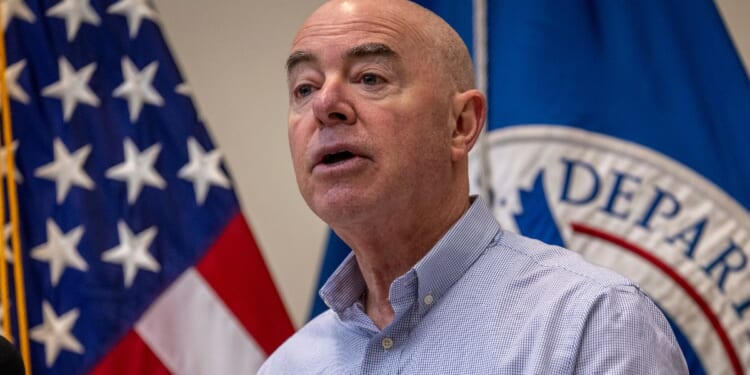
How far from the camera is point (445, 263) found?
4.73 feet

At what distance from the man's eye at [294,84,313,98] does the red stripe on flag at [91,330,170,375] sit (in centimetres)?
132

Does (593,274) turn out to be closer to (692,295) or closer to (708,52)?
(692,295)

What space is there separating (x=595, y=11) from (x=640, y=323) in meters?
1.72

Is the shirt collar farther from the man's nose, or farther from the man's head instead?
the man's nose

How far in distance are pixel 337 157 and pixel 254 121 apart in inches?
68.4

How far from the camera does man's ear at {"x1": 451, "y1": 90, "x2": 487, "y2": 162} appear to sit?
5.04 ft

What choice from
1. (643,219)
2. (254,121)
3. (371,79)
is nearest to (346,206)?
(371,79)

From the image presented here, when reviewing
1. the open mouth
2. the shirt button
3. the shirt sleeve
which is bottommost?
the shirt sleeve

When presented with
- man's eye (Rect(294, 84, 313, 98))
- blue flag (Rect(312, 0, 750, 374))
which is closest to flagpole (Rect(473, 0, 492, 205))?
blue flag (Rect(312, 0, 750, 374))

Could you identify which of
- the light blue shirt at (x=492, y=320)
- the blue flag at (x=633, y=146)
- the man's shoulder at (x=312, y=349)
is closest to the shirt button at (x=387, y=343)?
the light blue shirt at (x=492, y=320)

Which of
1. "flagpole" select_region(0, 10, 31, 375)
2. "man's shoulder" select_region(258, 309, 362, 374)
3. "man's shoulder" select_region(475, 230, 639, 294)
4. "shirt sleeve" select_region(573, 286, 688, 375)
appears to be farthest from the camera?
"flagpole" select_region(0, 10, 31, 375)

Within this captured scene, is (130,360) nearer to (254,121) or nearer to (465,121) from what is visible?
(254,121)

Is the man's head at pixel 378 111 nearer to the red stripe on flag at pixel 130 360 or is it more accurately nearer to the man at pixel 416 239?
the man at pixel 416 239

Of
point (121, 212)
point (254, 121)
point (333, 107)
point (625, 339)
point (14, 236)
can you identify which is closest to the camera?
point (625, 339)
